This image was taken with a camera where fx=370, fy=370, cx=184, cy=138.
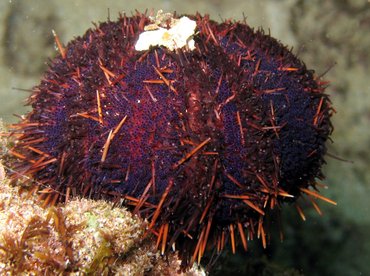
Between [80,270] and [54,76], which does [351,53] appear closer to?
A: [54,76]

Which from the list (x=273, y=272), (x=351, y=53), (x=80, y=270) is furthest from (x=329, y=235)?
(x=80, y=270)

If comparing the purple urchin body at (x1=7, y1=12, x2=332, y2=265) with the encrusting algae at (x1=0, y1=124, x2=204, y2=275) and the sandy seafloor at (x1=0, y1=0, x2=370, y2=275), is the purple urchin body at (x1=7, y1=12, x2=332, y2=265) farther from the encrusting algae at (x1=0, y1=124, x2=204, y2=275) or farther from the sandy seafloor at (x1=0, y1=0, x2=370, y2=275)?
the sandy seafloor at (x1=0, y1=0, x2=370, y2=275)

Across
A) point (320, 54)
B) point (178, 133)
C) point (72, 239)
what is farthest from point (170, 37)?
point (320, 54)

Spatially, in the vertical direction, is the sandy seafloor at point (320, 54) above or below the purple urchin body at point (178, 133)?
above

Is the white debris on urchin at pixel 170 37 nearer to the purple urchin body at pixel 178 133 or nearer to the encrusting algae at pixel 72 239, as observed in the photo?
the purple urchin body at pixel 178 133

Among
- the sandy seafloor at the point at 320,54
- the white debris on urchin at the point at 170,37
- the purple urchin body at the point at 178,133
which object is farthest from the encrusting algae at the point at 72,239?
the sandy seafloor at the point at 320,54

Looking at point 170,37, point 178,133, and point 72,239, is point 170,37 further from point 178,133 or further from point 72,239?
point 72,239
